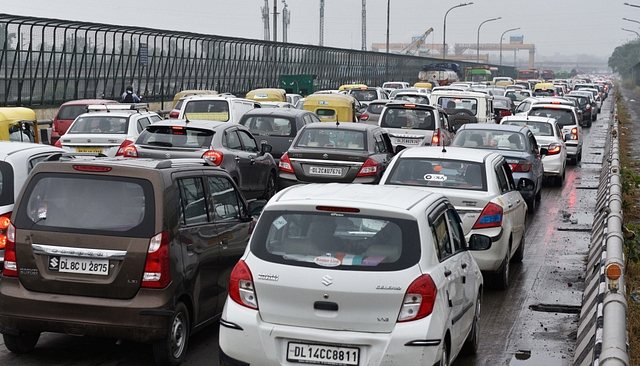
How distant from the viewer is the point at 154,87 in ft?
139

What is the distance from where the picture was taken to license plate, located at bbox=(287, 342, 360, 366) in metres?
5.91

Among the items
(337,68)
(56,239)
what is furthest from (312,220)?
(337,68)

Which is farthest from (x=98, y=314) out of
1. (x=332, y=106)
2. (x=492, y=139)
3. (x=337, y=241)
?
(x=332, y=106)

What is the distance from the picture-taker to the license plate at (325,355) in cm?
591

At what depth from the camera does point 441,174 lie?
36.8ft

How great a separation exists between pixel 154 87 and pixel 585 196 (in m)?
25.6

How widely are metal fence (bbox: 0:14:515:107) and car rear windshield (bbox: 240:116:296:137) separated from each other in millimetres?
13420

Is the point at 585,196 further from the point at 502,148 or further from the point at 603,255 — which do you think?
the point at 603,255

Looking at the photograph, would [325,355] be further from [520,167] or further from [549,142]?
[549,142]

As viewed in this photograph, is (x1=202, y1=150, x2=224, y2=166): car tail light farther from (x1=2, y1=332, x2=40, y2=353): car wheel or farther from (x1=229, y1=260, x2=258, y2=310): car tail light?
(x1=229, y1=260, x2=258, y2=310): car tail light

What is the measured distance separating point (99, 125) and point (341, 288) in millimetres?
14071

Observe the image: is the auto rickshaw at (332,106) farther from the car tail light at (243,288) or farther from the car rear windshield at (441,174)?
the car tail light at (243,288)

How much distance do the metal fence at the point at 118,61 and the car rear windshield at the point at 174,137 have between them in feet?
55.6

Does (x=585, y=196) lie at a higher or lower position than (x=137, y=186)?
lower
